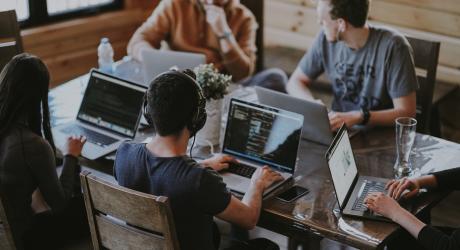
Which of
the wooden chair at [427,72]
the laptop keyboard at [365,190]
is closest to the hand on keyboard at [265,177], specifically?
the laptop keyboard at [365,190]

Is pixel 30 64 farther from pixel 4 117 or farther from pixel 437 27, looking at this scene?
pixel 437 27

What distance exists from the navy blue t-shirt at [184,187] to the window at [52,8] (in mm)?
2699

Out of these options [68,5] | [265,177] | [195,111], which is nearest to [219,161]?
[265,177]

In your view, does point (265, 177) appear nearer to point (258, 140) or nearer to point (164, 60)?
point (258, 140)

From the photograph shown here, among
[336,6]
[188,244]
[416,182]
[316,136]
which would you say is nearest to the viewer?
[188,244]

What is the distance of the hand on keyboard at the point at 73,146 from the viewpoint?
2.70 metres

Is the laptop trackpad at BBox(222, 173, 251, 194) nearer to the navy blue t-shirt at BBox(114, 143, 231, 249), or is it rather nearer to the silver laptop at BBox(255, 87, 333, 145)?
the navy blue t-shirt at BBox(114, 143, 231, 249)

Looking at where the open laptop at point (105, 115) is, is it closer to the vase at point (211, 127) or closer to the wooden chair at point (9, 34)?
the vase at point (211, 127)

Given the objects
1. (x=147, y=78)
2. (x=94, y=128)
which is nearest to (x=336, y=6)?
(x=147, y=78)

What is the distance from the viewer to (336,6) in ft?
10.1

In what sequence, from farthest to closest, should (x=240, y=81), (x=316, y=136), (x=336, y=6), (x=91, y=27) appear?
(x=91, y=27), (x=240, y=81), (x=336, y=6), (x=316, y=136)

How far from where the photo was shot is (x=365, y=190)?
7.99 feet

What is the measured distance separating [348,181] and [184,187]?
0.65 metres

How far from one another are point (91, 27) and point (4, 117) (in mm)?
2473
